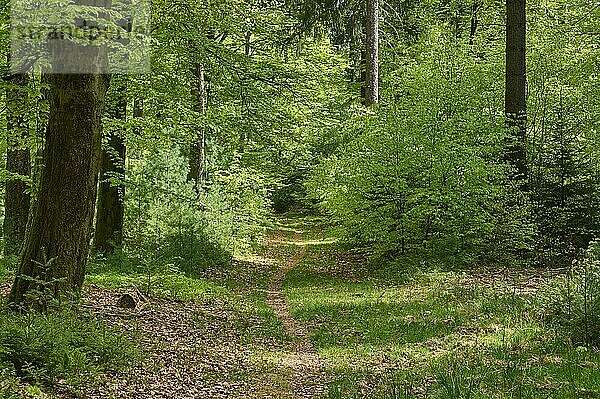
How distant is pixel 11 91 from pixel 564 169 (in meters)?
11.7

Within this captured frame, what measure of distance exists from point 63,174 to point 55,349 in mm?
2473

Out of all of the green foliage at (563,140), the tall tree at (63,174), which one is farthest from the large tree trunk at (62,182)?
the green foliage at (563,140)

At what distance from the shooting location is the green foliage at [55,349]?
566cm

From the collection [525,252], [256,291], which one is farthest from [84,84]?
[525,252]

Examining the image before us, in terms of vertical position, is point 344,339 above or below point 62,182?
below

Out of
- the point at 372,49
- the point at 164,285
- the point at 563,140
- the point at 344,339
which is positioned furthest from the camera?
the point at 372,49

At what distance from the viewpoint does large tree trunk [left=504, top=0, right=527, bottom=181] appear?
1486cm

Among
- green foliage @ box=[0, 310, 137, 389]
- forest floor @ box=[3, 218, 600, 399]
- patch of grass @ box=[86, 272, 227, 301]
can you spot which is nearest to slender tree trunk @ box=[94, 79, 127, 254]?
forest floor @ box=[3, 218, 600, 399]

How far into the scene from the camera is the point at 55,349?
19.5ft

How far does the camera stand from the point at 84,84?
7.64m

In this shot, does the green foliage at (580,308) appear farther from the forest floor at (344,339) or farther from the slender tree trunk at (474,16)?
the slender tree trunk at (474,16)

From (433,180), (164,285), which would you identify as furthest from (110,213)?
(433,180)

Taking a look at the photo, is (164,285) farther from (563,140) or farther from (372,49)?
(372,49)

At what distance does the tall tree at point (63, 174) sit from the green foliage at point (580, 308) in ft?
19.2
